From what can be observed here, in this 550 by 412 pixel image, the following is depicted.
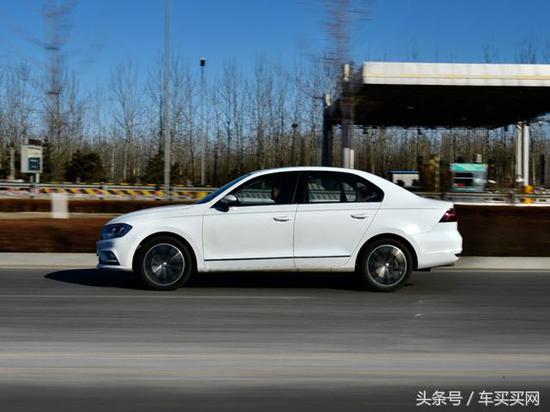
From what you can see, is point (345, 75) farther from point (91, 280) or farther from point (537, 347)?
point (537, 347)

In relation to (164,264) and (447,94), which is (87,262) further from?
(447,94)

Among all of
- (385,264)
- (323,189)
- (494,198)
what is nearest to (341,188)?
(323,189)

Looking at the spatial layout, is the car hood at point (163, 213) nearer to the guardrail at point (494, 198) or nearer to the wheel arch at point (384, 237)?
the wheel arch at point (384, 237)

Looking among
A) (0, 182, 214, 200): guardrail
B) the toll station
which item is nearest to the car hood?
the toll station

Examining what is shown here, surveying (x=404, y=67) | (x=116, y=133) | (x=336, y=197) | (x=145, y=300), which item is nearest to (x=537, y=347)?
(x=336, y=197)

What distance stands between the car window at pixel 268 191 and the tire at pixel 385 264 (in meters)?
1.36

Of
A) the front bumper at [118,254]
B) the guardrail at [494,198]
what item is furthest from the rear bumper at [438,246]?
the guardrail at [494,198]

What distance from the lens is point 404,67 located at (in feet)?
91.8

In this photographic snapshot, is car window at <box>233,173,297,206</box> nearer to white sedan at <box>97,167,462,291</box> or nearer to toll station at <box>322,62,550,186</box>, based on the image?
white sedan at <box>97,167,462,291</box>

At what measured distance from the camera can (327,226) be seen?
373 inches

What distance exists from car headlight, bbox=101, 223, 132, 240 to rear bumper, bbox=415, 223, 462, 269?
4.11 meters

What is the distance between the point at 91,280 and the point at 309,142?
43.5 meters

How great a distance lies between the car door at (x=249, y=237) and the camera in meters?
9.44

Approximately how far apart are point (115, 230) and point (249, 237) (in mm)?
1915
